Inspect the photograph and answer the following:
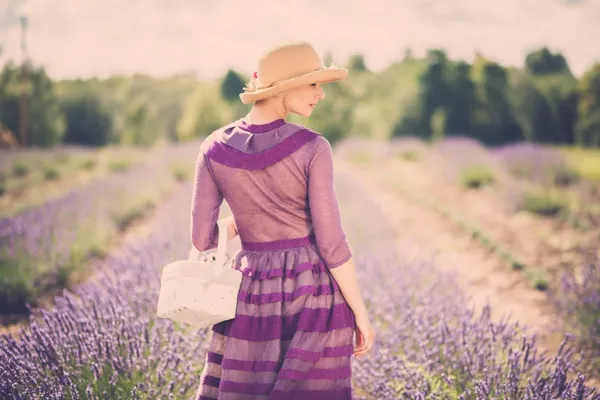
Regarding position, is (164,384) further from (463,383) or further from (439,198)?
(439,198)

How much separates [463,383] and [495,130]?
18.1m

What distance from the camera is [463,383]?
2234mm

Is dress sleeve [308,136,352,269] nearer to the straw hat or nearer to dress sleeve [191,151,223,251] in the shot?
the straw hat

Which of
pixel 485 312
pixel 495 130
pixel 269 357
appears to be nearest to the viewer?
pixel 269 357

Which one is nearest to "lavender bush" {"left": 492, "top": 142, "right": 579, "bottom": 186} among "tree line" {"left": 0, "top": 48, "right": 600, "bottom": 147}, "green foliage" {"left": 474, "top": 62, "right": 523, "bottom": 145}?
"tree line" {"left": 0, "top": 48, "right": 600, "bottom": 147}

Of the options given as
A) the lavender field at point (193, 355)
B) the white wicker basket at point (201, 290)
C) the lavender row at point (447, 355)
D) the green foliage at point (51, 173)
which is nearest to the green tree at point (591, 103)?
the lavender field at point (193, 355)

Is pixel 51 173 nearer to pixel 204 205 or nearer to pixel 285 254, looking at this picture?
pixel 204 205

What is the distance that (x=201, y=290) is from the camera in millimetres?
1547

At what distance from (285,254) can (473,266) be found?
13.9 ft

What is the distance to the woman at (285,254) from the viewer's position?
1555mm

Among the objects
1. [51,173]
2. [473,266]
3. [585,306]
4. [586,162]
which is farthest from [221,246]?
[51,173]

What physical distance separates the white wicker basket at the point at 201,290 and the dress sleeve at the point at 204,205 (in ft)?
0.49

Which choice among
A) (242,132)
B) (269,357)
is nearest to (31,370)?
(269,357)

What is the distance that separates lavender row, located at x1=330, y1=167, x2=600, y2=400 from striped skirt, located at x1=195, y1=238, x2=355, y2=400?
0.61m
